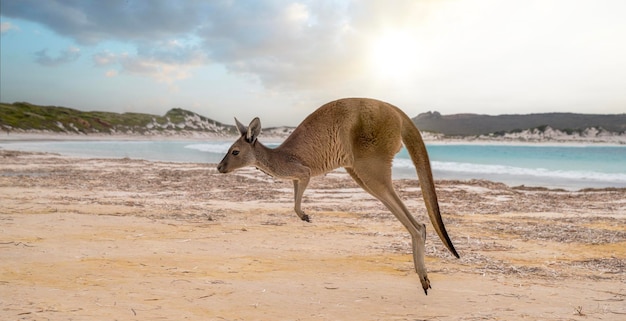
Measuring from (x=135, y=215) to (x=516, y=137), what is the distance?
124 m

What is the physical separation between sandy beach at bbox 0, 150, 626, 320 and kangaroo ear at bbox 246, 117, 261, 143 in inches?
57.3

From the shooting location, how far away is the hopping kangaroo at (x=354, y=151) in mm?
4738

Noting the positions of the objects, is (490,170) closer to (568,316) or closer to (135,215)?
(135,215)

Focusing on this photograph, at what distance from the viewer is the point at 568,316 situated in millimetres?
4332

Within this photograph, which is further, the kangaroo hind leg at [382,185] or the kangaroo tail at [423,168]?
the kangaroo hind leg at [382,185]

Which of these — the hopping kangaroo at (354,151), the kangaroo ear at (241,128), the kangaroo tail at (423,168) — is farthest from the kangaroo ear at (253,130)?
the kangaroo tail at (423,168)

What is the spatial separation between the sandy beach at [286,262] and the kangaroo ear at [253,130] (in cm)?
145

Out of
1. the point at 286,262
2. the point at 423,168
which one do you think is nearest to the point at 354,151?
the point at 423,168

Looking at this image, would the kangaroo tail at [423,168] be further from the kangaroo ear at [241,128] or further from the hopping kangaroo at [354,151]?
the kangaroo ear at [241,128]

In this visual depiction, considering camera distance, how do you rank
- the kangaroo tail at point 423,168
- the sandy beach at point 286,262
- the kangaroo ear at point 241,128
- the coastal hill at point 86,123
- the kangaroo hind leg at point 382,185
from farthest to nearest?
the coastal hill at point 86,123 < the kangaroo ear at point 241,128 < the kangaroo hind leg at point 382,185 < the kangaroo tail at point 423,168 < the sandy beach at point 286,262

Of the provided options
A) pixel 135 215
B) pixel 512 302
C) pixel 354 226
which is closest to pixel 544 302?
pixel 512 302

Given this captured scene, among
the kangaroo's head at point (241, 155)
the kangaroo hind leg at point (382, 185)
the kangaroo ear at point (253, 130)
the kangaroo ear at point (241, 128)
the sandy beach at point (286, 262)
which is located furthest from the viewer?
the kangaroo ear at point (241, 128)

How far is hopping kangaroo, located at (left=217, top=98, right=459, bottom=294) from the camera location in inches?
187

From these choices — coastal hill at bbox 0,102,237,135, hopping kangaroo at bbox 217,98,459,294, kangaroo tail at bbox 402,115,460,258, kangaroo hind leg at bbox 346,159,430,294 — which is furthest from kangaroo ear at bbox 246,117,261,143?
coastal hill at bbox 0,102,237,135
